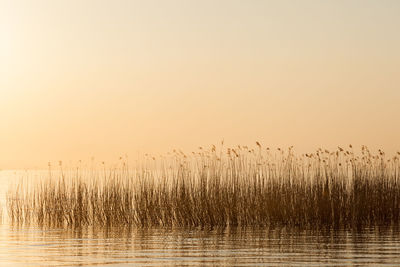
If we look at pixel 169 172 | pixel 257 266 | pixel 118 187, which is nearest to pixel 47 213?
pixel 118 187

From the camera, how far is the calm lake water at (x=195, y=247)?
24.5 ft

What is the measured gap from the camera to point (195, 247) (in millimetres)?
8867

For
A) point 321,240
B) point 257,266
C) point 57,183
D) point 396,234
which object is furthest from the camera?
point 57,183

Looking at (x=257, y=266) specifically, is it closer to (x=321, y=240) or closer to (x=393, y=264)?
(x=393, y=264)

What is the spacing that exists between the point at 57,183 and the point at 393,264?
727 centimetres

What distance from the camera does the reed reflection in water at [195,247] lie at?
7.48 m

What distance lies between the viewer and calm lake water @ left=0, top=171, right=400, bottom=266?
7.45m

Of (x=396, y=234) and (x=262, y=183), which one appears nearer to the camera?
(x=396, y=234)

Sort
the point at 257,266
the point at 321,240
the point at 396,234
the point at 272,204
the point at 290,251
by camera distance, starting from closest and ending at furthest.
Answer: the point at 257,266
the point at 290,251
the point at 321,240
the point at 396,234
the point at 272,204

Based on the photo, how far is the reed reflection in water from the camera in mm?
7477

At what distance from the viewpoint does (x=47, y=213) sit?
12602mm

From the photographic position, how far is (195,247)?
887cm

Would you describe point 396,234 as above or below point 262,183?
below

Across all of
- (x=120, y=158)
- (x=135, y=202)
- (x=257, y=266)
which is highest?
(x=120, y=158)
